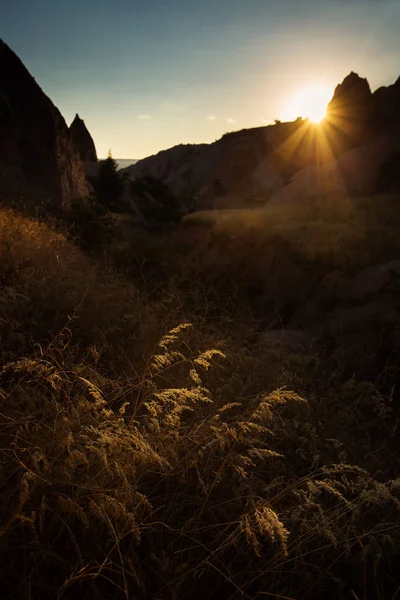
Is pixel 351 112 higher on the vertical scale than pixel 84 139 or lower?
lower

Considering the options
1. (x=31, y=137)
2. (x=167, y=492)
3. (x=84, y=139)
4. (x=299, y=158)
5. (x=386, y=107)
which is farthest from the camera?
(x=84, y=139)

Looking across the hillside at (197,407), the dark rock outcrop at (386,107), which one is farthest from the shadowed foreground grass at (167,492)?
the dark rock outcrop at (386,107)

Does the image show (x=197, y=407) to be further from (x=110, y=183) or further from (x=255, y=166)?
(x=255, y=166)

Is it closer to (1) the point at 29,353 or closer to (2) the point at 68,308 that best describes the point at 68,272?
(2) the point at 68,308

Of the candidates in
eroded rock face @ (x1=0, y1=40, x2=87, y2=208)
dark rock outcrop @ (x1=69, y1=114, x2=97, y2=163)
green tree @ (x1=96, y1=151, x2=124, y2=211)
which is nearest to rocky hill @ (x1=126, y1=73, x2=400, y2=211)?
green tree @ (x1=96, y1=151, x2=124, y2=211)

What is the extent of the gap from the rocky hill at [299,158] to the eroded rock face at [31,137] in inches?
547

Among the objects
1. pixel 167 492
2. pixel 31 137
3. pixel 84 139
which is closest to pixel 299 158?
pixel 84 139

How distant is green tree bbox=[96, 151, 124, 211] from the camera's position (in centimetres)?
2547

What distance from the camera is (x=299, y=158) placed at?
3919cm

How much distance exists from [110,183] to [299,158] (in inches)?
835

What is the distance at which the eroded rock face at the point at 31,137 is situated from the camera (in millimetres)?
13062

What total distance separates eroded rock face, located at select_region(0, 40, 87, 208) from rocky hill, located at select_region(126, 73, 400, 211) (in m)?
13.9

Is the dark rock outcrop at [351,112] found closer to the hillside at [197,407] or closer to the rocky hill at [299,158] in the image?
the rocky hill at [299,158]

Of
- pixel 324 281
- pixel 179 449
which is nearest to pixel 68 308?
pixel 179 449
